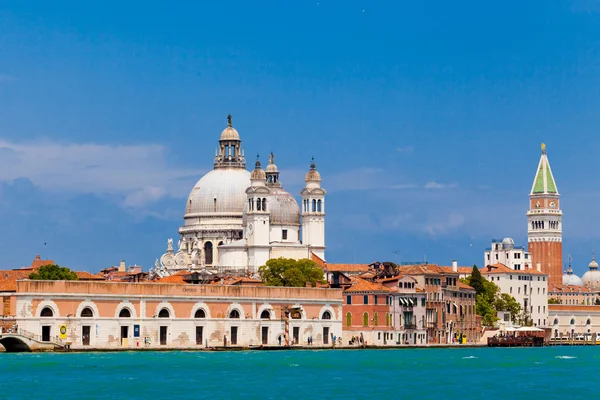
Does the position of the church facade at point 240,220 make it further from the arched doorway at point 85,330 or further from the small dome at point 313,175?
the arched doorway at point 85,330

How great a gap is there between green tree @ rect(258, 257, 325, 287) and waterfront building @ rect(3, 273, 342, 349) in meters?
9.39

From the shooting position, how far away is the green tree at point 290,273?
100625 millimetres

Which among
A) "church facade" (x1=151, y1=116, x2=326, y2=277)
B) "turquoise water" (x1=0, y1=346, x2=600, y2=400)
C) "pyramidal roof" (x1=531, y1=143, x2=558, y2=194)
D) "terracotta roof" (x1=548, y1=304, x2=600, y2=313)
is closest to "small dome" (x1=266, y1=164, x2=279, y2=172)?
"church facade" (x1=151, y1=116, x2=326, y2=277)

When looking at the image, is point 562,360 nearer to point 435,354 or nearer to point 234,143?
point 435,354

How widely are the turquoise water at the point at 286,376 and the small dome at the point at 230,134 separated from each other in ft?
169

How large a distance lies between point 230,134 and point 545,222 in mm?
55617

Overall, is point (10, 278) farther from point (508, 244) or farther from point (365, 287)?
point (508, 244)

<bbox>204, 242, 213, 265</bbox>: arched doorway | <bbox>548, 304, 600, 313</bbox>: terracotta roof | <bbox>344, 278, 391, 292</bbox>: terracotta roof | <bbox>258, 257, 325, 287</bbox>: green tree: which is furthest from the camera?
<bbox>548, 304, 600, 313</bbox>: terracotta roof

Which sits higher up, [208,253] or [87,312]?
[208,253]

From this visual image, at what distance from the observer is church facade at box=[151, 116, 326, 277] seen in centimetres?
11681

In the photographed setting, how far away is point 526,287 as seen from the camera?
135250mm

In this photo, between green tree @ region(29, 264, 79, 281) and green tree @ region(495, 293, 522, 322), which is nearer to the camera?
green tree @ region(29, 264, 79, 281)

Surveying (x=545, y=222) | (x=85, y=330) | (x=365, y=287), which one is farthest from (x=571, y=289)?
(x=85, y=330)

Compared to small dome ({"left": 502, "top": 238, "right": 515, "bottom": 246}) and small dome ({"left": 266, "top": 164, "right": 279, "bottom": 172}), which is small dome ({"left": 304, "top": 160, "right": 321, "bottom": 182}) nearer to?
small dome ({"left": 266, "top": 164, "right": 279, "bottom": 172})
